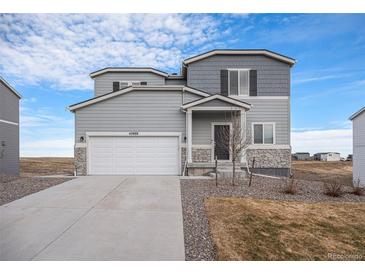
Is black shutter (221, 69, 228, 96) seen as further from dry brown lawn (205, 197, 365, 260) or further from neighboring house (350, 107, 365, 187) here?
neighboring house (350, 107, 365, 187)

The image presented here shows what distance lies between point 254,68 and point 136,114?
7.97 m

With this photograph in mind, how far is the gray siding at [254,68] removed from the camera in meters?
15.2

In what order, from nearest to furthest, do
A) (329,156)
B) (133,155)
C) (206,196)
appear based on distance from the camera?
(206,196)
(133,155)
(329,156)

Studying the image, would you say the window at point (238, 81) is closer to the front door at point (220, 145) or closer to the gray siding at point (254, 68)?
the gray siding at point (254, 68)

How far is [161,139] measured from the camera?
13.4 meters

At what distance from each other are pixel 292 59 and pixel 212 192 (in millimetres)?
11241

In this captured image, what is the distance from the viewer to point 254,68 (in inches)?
597

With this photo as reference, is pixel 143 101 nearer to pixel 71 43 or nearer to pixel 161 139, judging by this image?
pixel 161 139

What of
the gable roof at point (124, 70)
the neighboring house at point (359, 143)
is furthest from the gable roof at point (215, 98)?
the neighboring house at point (359, 143)

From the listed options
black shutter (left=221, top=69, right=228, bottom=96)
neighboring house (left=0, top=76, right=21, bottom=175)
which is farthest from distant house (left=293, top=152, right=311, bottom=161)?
neighboring house (left=0, top=76, right=21, bottom=175)

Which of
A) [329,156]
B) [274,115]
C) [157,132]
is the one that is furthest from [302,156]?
[157,132]

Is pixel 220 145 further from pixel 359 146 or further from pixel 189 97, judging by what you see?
pixel 359 146

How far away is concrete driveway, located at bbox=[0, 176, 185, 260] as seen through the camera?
419cm
